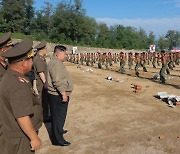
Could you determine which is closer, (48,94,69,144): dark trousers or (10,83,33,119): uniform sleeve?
(10,83,33,119): uniform sleeve

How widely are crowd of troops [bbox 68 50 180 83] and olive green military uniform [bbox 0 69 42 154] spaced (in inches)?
481

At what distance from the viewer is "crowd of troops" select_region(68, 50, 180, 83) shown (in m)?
16.3

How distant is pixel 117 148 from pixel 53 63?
6.54 ft

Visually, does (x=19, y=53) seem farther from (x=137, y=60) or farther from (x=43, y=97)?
(x=137, y=60)

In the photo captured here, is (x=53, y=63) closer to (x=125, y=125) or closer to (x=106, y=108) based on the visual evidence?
(x=125, y=125)

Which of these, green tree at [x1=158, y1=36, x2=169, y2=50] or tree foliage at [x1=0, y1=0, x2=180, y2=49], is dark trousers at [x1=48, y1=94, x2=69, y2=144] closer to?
tree foliage at [x1=0, y1=0, x2=180, y2=49]

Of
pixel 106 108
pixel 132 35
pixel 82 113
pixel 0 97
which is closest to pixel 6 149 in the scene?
pixel 0 97

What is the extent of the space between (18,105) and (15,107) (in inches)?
1.3

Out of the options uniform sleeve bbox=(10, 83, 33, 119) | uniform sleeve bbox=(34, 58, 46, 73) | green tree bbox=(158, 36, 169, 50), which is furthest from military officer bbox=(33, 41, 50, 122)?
green tree bbox=(158, 36, 169, 50)

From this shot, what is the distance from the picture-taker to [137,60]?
19.8 meters

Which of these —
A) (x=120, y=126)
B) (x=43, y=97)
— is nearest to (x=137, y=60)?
(x=120, y=126)

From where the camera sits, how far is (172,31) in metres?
109

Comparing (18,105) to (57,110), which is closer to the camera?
(18,105)

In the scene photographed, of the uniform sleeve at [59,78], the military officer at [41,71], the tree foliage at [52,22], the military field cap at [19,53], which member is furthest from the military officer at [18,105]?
the tree foliage at [52,22]
